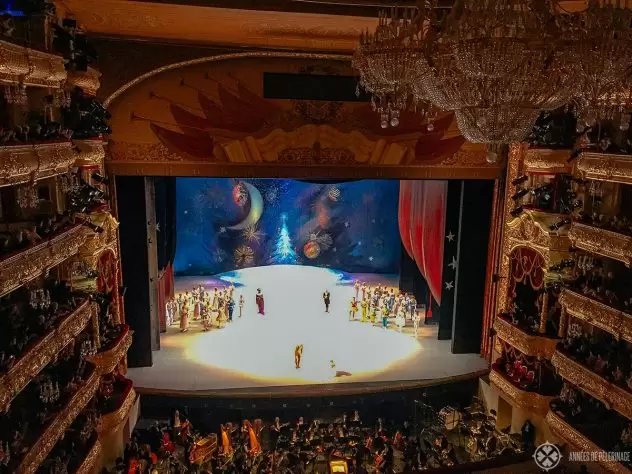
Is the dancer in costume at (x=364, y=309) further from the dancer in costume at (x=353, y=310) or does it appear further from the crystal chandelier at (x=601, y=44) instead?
the crystal chandelier at (x=601, y=44)

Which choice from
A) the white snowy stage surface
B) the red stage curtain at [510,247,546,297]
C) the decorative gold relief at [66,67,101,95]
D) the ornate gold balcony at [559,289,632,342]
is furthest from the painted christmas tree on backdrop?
the ornate gold balcony at [559,289,632,342]

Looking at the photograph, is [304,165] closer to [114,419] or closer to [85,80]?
[85,80]

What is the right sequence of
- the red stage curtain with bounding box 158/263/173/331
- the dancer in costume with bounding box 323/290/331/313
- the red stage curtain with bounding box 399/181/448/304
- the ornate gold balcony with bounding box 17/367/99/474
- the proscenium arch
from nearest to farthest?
1. the ornate gold balcony with bounding box 17/367/99/474
2. the proscenium arch
3. the red stage curtain with bounding box 399/181/448/304
4. the red stage curtain with bounding box 158/263/173/331
5. the dancer in costume with bounding box 323/290/331/313

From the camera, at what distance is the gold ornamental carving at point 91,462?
818 centimetres

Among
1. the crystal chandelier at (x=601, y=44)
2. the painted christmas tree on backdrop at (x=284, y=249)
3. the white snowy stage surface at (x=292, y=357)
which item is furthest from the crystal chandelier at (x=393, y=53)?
the painted christmas tree on backdrop at (x=284, y=249)

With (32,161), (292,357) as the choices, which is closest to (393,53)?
(32,161)

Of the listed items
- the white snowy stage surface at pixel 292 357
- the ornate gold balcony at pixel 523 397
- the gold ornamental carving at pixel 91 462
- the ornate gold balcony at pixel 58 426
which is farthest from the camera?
the white snowy stage surface at pixel 292 357

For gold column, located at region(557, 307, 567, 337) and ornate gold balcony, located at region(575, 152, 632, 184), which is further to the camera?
gold column, located at region(557, 307, 567, 337)

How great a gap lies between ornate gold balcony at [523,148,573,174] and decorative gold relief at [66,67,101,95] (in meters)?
7.54

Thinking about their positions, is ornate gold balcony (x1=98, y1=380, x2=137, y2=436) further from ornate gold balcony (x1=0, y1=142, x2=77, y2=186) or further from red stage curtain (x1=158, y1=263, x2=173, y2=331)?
red stage curtain (x1=158, y1=263, x2=173, y2=331)

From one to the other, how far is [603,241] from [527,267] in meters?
3.26

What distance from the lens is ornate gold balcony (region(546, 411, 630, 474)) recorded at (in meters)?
7.86

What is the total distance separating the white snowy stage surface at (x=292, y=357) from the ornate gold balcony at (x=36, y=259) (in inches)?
173

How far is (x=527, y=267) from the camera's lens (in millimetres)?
11531
